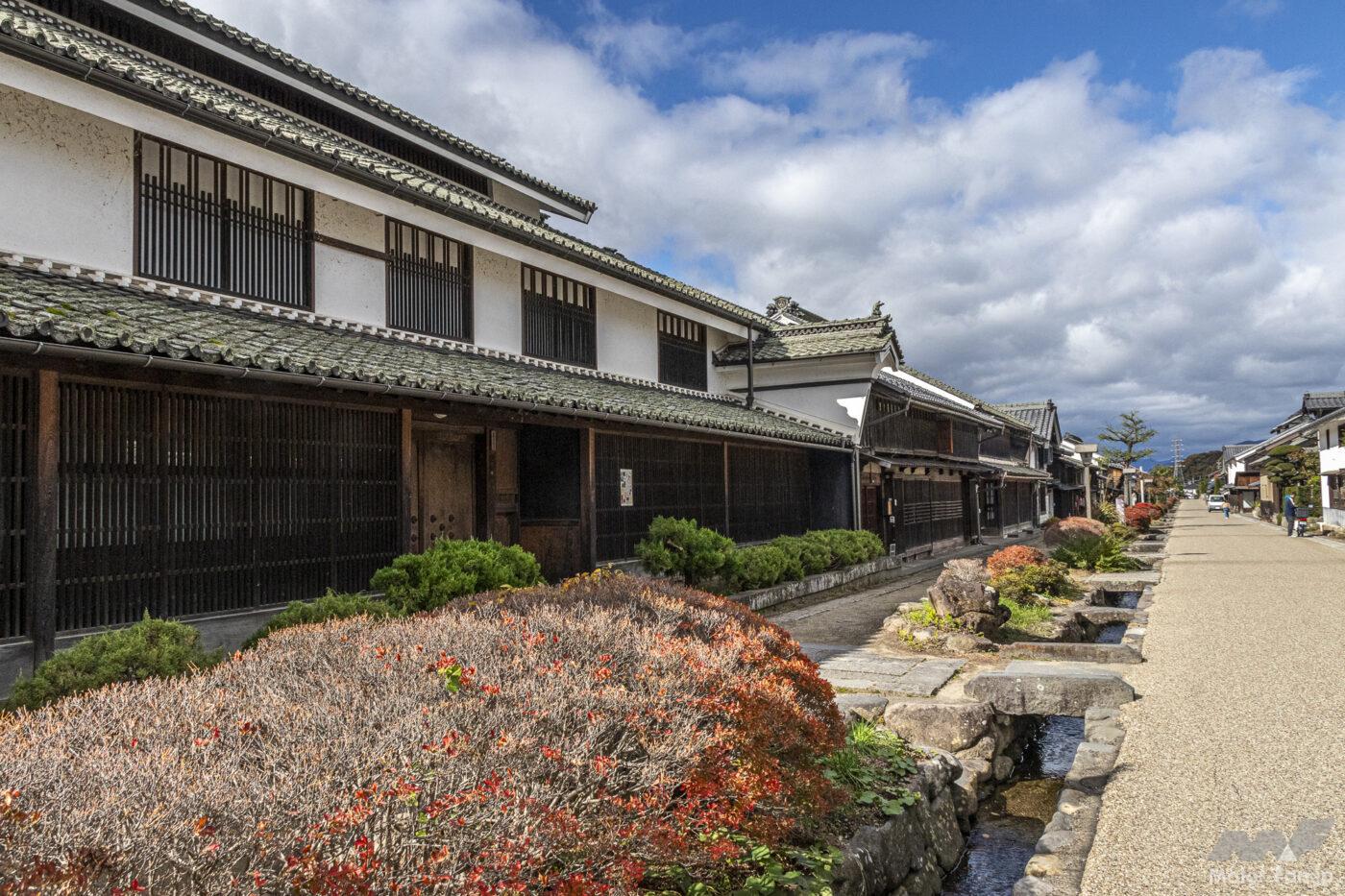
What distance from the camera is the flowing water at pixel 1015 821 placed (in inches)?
225


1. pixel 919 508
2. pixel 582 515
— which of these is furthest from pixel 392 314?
pixel 919 508

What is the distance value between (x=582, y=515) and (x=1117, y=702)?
7927 mm

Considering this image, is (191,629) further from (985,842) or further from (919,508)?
(919,508)

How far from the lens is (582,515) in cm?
1350

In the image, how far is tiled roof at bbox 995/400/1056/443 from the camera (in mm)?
52812

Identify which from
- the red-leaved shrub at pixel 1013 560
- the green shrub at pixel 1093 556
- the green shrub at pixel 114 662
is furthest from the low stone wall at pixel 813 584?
the green shrub at pixel 114 662

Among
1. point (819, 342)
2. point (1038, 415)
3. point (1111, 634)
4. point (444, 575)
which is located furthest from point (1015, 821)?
point (1038, 415)

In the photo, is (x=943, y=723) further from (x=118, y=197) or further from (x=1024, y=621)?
(x=118, y=197)

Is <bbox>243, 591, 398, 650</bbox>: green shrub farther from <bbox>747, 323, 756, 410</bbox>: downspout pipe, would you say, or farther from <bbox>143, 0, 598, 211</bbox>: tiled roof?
<bbox>747, 323, 756, 410</bbox>: downspout pipe

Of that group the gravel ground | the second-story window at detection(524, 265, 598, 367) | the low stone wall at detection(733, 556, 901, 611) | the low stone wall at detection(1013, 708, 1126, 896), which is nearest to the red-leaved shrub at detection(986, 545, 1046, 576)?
the gravel ground

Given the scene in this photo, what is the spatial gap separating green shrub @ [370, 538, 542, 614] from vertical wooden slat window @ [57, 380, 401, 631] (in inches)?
32.4

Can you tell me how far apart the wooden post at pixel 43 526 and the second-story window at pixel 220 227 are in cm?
310

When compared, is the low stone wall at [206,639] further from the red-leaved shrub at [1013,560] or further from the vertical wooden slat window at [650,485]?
the red-leaved shrub at [1013,560]

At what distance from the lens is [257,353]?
312 inches
